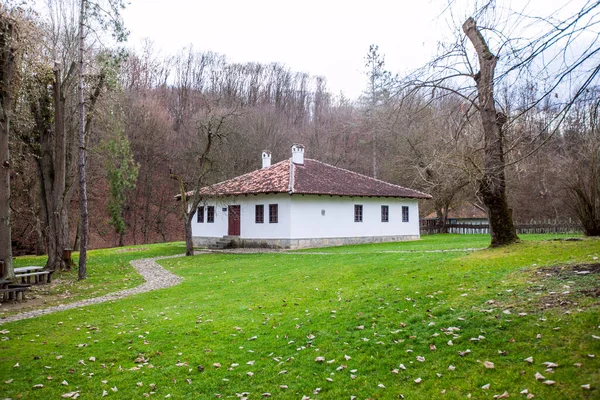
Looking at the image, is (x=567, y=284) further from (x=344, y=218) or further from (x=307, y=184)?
(x=344, y=218)

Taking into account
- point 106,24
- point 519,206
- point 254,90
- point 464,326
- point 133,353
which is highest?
point 254,90

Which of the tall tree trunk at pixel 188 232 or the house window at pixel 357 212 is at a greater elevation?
the house window at pixel 357 212

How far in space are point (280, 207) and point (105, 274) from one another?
394 inches

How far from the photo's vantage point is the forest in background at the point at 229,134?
940 centimetres

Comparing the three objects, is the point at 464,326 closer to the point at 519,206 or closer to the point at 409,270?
the point at 409,270

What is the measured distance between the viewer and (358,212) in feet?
87.4

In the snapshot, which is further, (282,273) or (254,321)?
(282,273)

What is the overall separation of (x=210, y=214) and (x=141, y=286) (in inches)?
579

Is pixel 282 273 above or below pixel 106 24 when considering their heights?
below

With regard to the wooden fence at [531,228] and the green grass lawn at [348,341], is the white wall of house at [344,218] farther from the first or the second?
the green grass lawn at [348,341]

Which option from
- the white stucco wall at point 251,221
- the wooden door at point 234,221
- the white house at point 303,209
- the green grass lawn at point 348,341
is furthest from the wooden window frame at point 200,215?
the green grass lawn at point 348,341

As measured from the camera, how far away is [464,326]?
20.4 ft

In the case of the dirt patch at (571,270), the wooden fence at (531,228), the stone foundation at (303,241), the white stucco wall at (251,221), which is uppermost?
the white stucco wall at (251,221)

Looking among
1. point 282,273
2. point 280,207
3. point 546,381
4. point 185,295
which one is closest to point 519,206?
point 280,207
